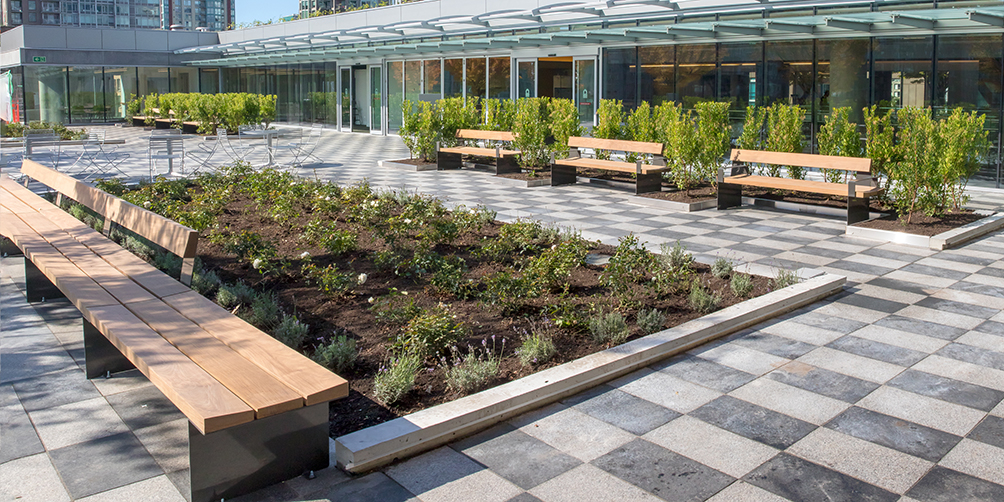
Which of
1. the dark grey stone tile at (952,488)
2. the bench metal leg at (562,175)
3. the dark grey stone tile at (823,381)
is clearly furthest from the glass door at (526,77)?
the dark grey stone tile at (952,488)

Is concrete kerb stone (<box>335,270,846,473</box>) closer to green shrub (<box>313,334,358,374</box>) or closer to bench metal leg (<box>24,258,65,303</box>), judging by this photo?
green shrub (<box>313,334,358,374</box>)

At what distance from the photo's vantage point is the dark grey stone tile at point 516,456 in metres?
3.75

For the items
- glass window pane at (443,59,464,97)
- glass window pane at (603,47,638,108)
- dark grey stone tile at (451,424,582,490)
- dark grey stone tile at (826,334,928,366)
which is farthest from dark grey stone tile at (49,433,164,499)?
glass window pane at (443,59,464,97)

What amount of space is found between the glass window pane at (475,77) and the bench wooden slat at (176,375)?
2048cm

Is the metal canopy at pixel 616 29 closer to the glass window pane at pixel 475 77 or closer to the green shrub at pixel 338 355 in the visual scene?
the glass window pane at pixel 475 77

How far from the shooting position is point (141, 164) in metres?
18.4

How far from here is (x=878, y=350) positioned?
18.3 ft

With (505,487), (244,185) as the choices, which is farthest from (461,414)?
(244,185)

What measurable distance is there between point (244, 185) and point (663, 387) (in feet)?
25.7

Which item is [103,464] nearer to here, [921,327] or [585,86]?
[921,327]

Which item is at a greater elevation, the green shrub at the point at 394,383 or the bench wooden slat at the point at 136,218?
the bench wooden slat at the point at 136,218

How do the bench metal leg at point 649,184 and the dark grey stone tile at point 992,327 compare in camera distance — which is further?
the bench metal leg at point 649,184

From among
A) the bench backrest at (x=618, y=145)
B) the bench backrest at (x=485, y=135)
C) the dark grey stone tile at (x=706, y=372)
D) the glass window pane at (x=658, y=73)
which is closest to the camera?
the dark grey stone tile at (x=706, y=372)

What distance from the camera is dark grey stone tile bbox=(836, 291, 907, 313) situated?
6.62 m
